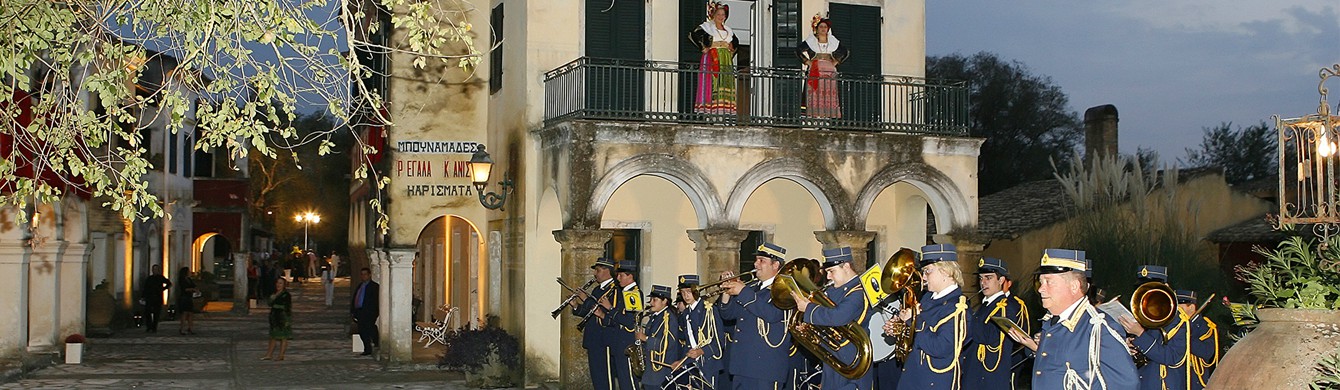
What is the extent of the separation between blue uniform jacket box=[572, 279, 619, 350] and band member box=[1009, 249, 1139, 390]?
887 centimetres

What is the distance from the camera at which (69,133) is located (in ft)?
27.8

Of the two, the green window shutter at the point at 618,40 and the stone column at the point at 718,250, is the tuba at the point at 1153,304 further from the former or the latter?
the green window shutter at the point at 618,40

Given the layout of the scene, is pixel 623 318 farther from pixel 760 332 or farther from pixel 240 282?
pixel 240 282

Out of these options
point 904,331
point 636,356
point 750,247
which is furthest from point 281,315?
point 904,331

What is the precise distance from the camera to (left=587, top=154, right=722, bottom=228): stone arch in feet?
58.3

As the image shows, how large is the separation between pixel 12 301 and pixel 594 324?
9.53m

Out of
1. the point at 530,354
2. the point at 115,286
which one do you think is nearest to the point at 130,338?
the point at 115,286

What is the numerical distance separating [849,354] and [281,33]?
5.31 meters

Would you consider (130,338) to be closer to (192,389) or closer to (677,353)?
(192,389)

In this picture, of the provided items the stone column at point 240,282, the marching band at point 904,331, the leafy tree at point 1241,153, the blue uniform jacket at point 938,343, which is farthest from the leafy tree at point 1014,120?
the blue uniform jacket at point 938,343

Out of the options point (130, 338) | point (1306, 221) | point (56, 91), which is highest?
point (56, 91)

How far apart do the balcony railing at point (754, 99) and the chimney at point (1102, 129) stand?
12374mm

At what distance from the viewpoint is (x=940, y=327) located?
1005 cm

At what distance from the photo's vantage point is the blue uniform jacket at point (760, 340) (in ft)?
42.3
